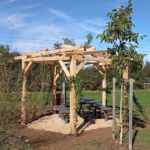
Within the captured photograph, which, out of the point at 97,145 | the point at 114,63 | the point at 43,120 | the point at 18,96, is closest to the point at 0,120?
the point at 18,96

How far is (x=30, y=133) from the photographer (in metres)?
13.9

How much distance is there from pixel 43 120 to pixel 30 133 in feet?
7.55

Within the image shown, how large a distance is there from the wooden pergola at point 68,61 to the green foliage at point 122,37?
2134 millimetres

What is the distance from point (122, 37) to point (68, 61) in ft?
11.7

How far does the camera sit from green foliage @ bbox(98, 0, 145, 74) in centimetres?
1134

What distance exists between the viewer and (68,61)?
1458 centimetres

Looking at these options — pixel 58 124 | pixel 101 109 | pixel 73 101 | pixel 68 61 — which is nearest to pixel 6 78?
pixel 73 101

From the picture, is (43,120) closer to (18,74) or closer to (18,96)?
(18,74)

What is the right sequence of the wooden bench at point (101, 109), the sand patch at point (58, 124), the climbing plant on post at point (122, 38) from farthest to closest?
the wooden bench at point (101, 109), the sand patch at point (58, 124), the climbing plant on post at point (122, 38)

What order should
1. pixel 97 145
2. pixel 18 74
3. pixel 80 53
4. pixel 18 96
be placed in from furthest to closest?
pixel 18 74 < pixel 80 53 < pixel 18 96 < pixel 97 145

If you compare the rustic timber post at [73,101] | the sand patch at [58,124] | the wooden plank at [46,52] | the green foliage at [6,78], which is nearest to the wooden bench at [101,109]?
the sand patch at [58,124]

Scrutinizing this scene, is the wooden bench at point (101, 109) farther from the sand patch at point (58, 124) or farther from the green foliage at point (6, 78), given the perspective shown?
the green foliage at point (6, 78)

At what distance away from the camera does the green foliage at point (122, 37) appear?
11344 millimetres

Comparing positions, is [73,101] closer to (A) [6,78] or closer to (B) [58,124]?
(B) [58,124]
